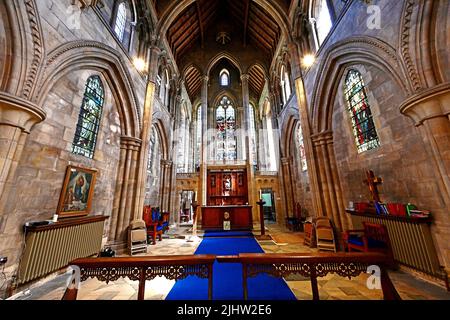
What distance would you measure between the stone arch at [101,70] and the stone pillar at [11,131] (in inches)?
14.9

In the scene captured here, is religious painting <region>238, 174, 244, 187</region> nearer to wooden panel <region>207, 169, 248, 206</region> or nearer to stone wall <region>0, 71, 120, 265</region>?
wooden panel <region>207, 169, 248, 206</region>

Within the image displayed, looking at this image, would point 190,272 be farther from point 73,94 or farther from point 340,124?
point 340,124

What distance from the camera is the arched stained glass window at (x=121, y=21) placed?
219 inches

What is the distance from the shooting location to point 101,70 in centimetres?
476

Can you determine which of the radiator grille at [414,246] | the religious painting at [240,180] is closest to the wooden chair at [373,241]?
the radiator grille at [414,246]

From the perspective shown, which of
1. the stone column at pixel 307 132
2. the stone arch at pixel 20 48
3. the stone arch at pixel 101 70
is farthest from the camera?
the stone column at pixel 307 132

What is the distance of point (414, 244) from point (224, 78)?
51.9 feet

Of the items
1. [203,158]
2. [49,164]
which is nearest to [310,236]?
[49,164]

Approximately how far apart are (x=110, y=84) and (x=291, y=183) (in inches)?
362

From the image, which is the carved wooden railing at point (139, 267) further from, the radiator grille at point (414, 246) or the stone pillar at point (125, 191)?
the radiator grille at point (414, 246)

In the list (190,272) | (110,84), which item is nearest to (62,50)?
(110,84)

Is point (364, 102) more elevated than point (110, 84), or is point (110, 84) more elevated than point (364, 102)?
point (110, 84)

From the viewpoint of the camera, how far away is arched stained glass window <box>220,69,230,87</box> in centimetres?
1515

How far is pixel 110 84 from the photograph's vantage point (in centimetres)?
517
